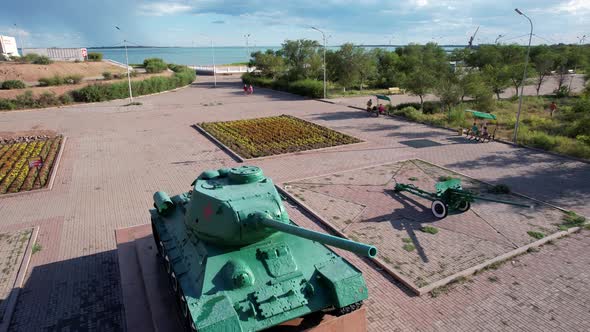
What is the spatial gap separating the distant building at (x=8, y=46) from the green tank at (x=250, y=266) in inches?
3345

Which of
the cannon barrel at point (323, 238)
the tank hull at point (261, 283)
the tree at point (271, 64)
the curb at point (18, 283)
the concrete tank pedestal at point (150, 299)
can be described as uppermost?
the tree at point (271, 64)

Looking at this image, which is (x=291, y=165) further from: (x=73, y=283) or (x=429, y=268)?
(x=73, y=283)

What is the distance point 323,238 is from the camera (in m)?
5.26

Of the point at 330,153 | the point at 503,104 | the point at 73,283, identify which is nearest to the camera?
the point at 73,283

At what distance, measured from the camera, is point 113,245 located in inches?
423

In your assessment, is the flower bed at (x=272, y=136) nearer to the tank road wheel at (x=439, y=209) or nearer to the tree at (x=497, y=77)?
the tank road wheel at (x=439, y=209)

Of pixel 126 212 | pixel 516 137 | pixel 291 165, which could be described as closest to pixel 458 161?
pixel 516 137

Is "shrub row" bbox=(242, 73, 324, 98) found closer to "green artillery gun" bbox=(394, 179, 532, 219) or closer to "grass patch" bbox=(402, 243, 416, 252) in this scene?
"green artillery gun" bbox=(394, 179, 532, 219)

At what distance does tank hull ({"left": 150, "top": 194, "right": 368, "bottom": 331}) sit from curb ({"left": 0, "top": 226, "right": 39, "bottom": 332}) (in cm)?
381

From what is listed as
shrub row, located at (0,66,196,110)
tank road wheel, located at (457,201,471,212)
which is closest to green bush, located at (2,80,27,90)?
shrub row, located at (0,66,196,110)

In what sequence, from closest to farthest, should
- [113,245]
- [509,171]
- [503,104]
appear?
[113,245] < [509,171] < [503,104]

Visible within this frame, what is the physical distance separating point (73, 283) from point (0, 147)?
52.4 feet

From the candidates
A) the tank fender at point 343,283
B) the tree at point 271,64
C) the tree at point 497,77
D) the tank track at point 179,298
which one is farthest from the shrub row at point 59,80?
the tank fender at point 343,283

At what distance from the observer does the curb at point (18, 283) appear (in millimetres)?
7814
